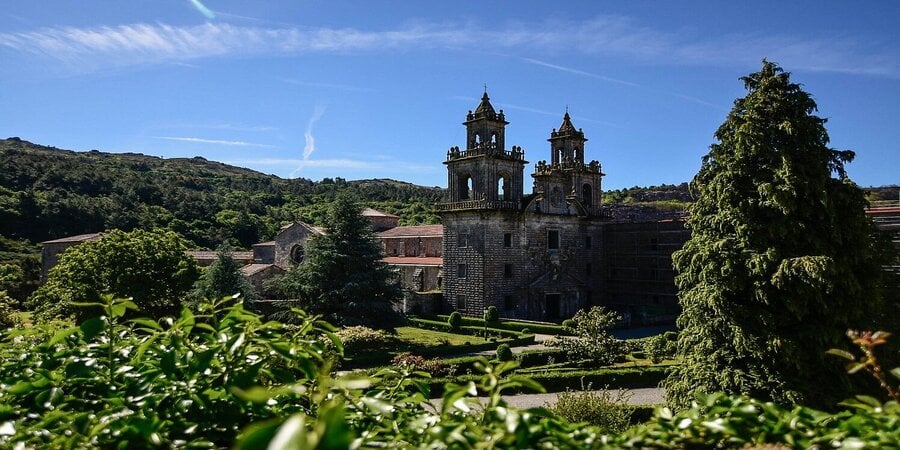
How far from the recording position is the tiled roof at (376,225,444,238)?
4796 centimetres

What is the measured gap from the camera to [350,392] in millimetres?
2645

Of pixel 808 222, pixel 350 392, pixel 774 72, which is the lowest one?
pixel 350 392

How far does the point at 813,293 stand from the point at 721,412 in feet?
41.6

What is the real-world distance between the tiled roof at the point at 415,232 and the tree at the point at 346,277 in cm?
1397

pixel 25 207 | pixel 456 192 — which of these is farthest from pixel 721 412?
pixel 25 207

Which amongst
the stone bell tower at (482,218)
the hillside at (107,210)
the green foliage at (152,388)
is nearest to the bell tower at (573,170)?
the stone bell tower at (482,218)

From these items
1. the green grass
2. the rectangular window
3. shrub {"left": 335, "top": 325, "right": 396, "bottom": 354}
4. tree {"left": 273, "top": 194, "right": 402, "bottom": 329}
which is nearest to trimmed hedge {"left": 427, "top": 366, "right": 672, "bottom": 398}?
shrub {"left": 335, "top": 325, "right": 396, "bottom": 354}

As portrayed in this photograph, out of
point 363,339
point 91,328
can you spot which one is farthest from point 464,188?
point 91,328

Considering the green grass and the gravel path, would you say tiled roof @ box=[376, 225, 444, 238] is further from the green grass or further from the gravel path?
the gravel path

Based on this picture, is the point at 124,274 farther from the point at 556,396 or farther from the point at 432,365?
the point at 556,396

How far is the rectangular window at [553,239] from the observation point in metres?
41.3

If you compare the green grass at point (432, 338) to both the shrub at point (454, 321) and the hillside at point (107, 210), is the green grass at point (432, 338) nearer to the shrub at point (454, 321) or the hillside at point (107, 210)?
the shrub at point (454, 321)

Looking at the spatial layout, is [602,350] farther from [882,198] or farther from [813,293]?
[882,198]

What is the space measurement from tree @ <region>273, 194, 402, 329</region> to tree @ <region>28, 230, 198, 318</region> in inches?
240
